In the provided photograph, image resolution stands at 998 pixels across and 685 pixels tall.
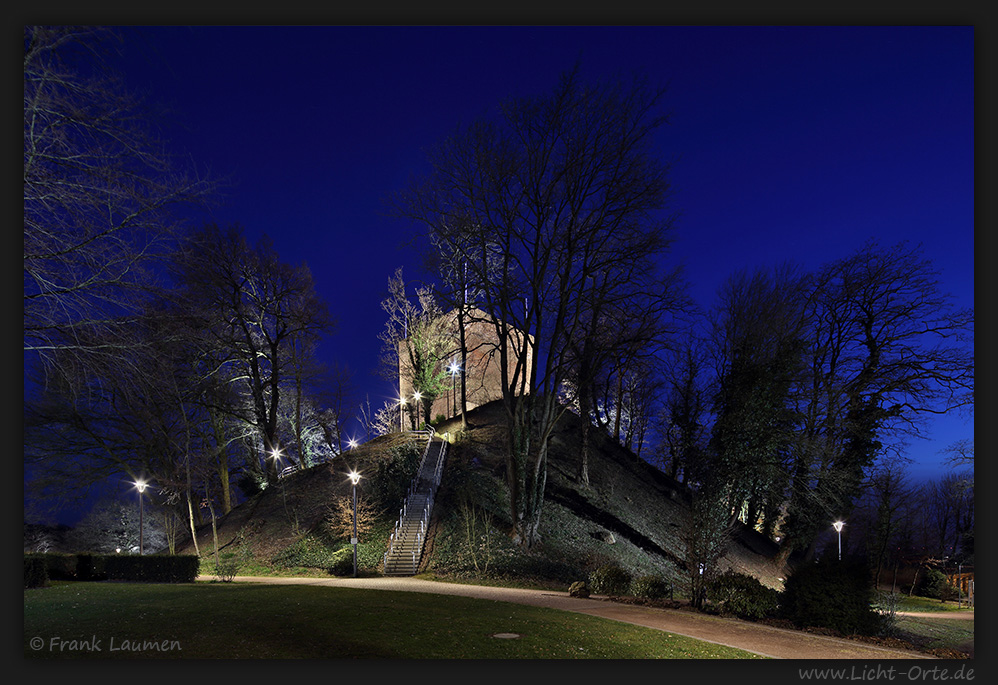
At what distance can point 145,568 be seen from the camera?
16.7 metres

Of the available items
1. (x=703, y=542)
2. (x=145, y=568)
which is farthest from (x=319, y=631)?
(x=145, y=568)

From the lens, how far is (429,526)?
72.0 feet

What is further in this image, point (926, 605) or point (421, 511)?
point (926, 605)

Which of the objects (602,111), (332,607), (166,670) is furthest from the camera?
A: (602,111)

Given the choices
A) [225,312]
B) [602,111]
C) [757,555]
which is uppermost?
[602,111]

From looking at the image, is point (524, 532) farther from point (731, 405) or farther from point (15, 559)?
point (15, 559)

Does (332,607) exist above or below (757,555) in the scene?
above

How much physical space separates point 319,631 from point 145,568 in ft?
38.8

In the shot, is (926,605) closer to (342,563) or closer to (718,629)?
(718,629)

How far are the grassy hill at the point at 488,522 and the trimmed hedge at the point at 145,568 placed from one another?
4.14 meters

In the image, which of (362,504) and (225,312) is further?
(225,312)

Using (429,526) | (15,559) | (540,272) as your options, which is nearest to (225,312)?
(429,526)

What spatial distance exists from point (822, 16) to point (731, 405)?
15.2m

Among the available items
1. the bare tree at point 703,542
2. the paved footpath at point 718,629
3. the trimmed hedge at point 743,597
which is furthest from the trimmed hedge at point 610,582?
the trimmed hedge at point 743,597
